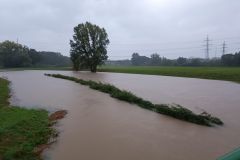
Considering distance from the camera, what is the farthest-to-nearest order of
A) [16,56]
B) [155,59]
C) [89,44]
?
[155,59] → [16,56] → [89,44]

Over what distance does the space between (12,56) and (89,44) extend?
116 feet

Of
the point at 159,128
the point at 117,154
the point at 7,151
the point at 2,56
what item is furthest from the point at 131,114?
the point at 2,56

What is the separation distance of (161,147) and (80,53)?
4587 centimetres

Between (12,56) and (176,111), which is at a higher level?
(12,56)

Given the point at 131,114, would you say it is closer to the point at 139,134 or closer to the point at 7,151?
the point at 139,134

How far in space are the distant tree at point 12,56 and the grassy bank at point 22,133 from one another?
69997mm

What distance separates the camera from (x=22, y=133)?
9688 millimetres

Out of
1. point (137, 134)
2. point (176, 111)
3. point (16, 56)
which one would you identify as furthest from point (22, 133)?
point (16, 56)

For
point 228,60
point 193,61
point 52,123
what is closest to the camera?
point 52,123

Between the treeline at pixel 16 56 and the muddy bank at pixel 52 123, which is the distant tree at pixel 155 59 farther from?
the muddy bank at pixel 52 123

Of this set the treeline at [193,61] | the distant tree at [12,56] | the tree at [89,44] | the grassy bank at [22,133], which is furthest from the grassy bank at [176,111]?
the distant tree at [12,56]

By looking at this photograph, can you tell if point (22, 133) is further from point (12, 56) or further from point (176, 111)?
point (12, 56)

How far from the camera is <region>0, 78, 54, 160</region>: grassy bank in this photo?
7.80 meters

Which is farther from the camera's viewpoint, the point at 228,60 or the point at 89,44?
the point at 228,60
